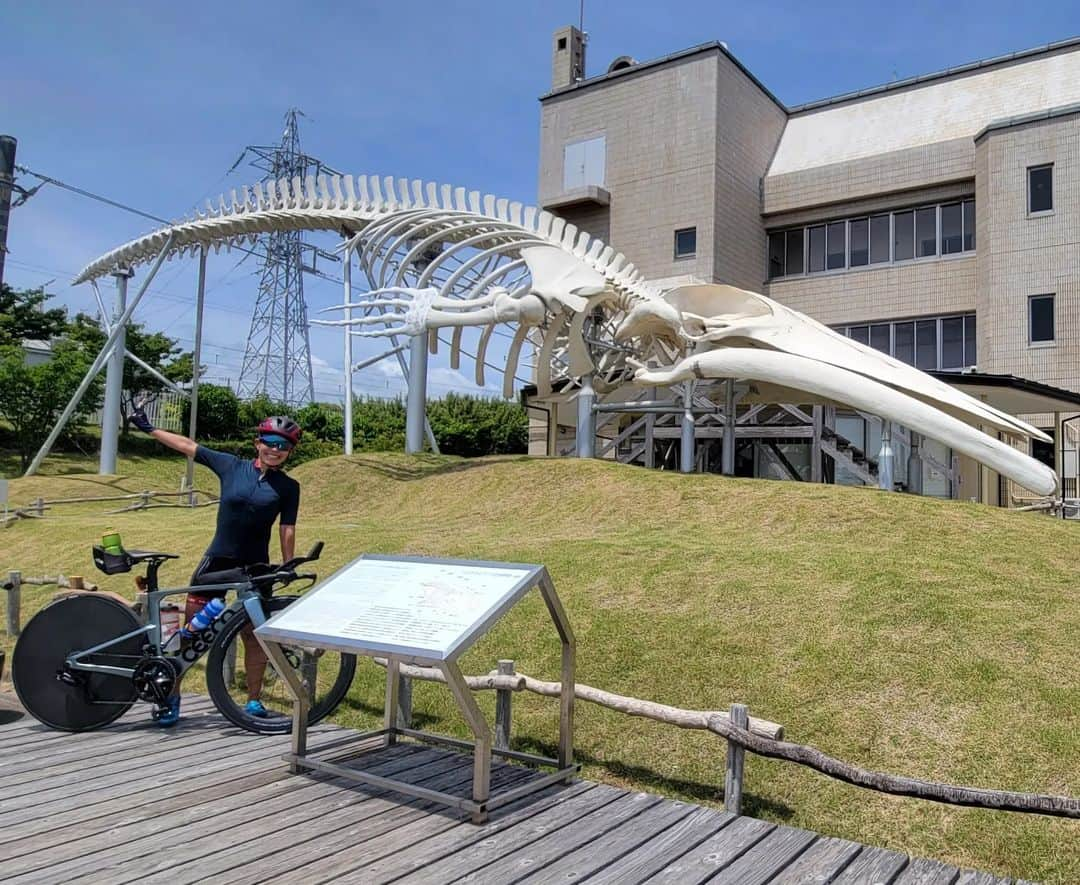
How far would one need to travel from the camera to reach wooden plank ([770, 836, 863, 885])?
3904mm

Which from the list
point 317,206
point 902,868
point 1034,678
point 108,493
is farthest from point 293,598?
point 108,493

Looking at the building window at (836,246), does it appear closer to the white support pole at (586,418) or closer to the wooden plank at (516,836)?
the white support pole at (586,418)

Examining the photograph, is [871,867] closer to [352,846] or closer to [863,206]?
[352,846]

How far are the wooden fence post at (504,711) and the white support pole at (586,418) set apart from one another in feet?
38.1

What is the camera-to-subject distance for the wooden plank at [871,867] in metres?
3.93

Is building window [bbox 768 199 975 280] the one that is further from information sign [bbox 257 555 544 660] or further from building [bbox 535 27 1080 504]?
information sign [bbox 257 555 544 660]

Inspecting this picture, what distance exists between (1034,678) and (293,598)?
16.8 feet

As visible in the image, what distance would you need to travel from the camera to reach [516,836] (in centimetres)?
425

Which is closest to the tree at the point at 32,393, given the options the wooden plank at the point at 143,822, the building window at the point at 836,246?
the building window at the point at 836,246

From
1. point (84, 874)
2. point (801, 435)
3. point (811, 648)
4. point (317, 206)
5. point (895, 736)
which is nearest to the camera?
point (84, 874)

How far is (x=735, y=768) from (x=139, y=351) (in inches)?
1361

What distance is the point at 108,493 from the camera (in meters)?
24.2

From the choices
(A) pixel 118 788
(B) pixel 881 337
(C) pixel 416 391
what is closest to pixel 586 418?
(C) pixel 416 391

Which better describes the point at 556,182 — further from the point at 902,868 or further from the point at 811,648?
the point at 902,868
